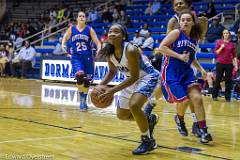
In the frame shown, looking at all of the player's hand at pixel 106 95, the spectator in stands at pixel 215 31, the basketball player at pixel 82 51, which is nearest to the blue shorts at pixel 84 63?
the basketball player at pixel 82 51

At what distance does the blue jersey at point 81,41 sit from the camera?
8703 millimetres

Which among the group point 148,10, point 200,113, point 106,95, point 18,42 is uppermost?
point 148,10

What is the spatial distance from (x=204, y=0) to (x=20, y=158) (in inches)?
637

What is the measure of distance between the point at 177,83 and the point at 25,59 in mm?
14423

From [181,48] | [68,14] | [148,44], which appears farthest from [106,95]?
[68,14]

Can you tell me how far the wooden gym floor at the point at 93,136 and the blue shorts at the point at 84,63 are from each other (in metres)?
0.73

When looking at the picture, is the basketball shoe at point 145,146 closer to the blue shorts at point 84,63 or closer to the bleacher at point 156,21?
the blue shorts at point 84,63

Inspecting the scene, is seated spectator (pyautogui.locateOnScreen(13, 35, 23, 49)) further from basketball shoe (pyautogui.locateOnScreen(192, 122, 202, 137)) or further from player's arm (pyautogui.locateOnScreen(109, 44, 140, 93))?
player's arm (pyautogui.locateOnScreen(109, 44, 140, 93))

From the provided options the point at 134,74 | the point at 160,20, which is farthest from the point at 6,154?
the point at 160,20

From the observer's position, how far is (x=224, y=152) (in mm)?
4957

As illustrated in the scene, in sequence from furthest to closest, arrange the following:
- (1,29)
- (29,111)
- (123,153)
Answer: (1,29), (29,111), (123,153)

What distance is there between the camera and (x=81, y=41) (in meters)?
8.71

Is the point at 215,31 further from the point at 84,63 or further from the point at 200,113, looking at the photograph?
the point at 200,113

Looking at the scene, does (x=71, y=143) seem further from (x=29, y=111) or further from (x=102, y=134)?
(x=29, y=111)
